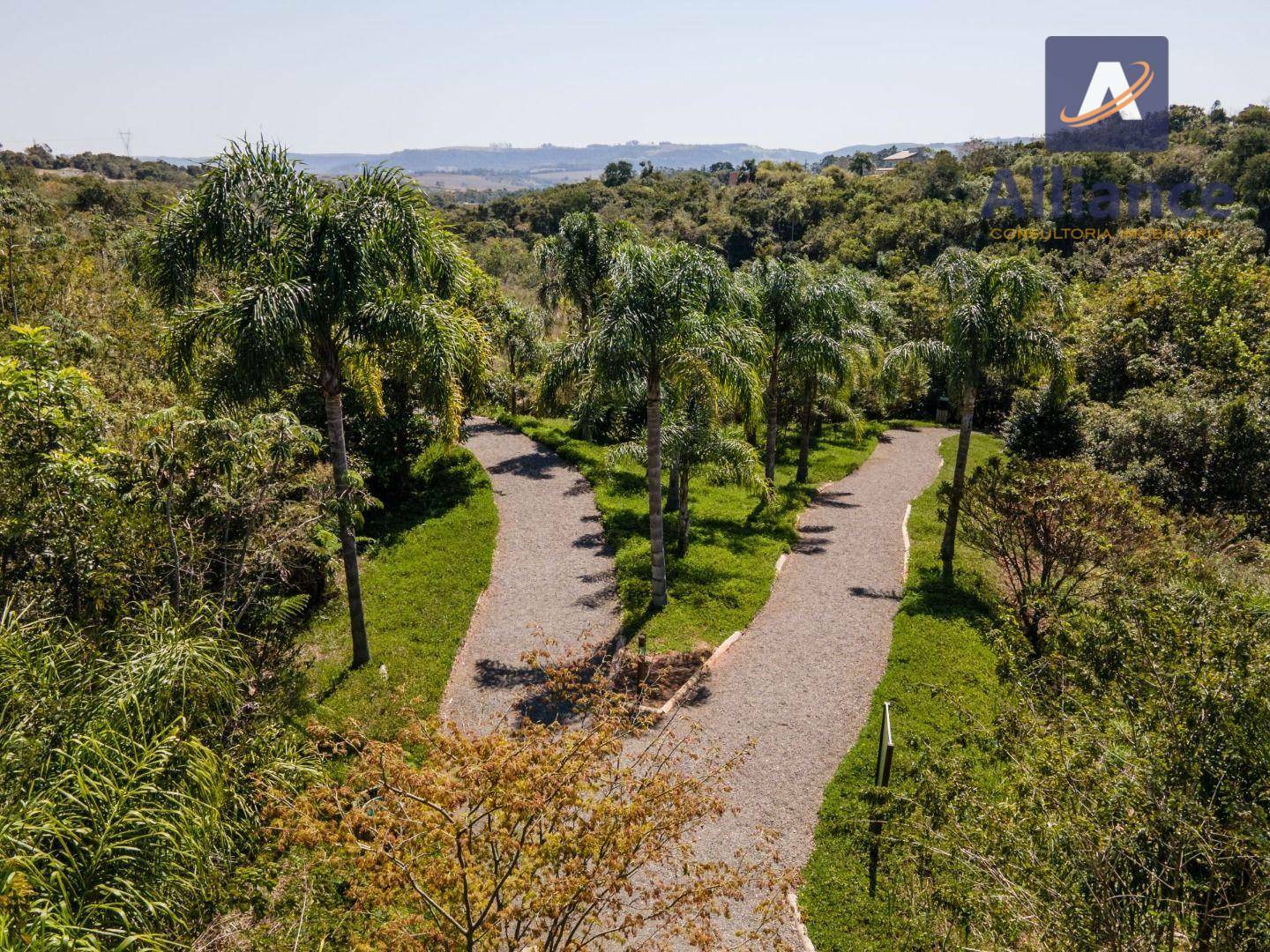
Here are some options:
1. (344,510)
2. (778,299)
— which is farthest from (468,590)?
(778,299)

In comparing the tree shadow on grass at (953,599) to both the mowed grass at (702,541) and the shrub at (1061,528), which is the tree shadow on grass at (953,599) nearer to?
the shrub at (1061,528)

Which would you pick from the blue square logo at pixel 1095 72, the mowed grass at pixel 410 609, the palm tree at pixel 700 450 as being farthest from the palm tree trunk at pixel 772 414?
the blue square logo at pixel 1095 72

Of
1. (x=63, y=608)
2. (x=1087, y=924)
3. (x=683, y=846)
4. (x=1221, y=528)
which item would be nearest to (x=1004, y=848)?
(x=1087, y=924)

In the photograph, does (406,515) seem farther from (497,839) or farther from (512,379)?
(497,839)

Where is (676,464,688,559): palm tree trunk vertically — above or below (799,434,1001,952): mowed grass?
above

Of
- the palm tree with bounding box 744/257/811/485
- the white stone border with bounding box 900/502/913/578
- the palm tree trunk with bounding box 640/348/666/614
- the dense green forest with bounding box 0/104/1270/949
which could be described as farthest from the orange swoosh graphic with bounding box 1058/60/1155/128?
the palm tree trunk with bounding box 640/348/666/614

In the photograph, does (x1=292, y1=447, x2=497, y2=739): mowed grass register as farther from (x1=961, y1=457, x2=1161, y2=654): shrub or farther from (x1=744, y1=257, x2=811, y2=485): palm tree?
(x1=961, y1=457, x2=1161, y2=654): shrub

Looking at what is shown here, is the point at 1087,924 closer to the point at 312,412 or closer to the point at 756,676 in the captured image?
the point at 756,676
